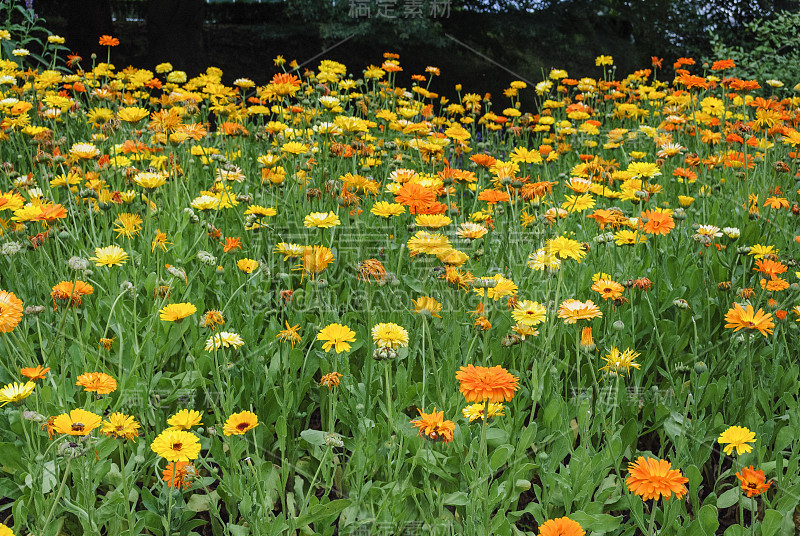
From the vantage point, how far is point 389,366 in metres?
1.54

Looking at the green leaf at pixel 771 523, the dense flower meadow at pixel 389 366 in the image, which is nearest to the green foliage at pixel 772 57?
the dense flower meadow at pixel 389 366

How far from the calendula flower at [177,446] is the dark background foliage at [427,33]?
20.3 ft

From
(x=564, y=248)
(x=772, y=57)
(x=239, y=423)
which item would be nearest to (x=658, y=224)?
(x=564, y=248)

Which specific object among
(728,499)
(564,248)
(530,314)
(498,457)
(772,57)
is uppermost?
(772,57)

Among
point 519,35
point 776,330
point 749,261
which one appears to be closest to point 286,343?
point 776,330

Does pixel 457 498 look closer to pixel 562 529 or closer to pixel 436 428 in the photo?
pixel 436 428

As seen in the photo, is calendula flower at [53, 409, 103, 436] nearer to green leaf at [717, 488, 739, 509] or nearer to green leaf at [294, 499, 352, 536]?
green leaf at [294, 499, 352, 536]

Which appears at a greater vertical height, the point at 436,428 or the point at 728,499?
the point at 436,428

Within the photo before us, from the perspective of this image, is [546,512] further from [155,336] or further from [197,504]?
[155,336]

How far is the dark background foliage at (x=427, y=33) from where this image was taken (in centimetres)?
745

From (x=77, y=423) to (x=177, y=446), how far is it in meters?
0.18

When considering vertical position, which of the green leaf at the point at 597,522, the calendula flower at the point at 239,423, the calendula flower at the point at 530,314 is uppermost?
the calendula flower at the point at 530,314

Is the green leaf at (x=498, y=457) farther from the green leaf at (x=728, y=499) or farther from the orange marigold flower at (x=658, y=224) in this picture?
the orange marigold flower at (x=658, y=224)

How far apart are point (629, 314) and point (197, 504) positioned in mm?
1435
